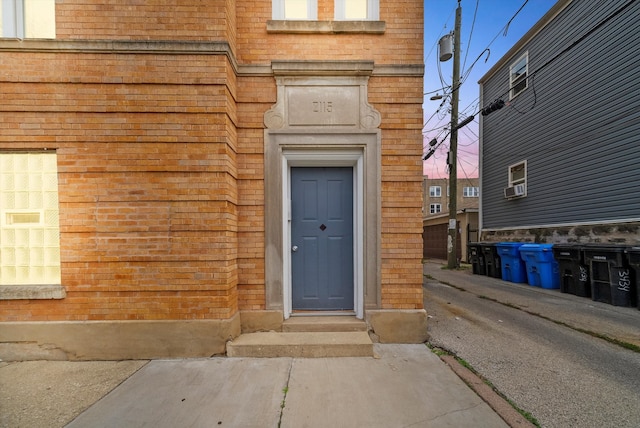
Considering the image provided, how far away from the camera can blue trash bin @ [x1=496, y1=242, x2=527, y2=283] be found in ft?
27.2

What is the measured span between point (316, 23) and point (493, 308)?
6080 mm

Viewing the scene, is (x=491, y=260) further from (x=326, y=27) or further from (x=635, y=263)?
(x=326, y=27)

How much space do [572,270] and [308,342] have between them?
23.4 ft

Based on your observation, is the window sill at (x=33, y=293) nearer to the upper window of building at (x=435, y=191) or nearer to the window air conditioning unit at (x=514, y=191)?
the window air conditioning unit at (x=514, y=191)

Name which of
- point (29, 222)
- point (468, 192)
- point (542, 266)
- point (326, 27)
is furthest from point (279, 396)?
point (468, 192)

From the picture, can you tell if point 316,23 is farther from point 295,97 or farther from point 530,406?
point 530,406

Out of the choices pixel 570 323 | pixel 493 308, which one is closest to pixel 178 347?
pixel 493 308

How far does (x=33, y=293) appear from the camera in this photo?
3340 millimetres

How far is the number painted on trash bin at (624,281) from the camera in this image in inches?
212

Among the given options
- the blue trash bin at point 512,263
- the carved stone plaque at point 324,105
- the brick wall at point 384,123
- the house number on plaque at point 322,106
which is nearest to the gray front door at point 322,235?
the brick wall at point 384,123

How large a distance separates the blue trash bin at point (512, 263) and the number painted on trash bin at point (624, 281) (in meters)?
2.77

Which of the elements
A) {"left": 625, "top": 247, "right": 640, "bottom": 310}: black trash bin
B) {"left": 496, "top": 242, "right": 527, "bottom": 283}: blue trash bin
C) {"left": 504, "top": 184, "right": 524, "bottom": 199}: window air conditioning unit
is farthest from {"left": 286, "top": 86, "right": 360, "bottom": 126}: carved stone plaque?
{"left": 504, "top": 184, "right": 524, "bottom": 199}: window air conditioning unit

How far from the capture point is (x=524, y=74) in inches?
394

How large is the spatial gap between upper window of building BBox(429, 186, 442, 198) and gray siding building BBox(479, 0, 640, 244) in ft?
87.9
